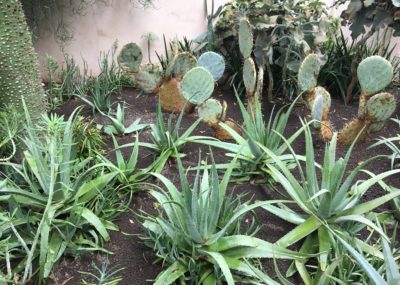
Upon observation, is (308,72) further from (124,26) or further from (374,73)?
(124,26)

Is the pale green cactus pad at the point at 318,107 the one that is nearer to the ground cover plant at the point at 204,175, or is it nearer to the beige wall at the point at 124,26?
the ground cover plant at the point at 204,175

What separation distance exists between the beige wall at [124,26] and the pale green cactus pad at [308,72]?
1450 millimetres

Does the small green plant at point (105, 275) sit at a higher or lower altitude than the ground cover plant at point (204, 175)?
lower

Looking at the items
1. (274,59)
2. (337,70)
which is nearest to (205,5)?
(274,59)

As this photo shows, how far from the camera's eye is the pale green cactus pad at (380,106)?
2.33 m

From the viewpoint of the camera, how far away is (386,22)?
2.87 meters

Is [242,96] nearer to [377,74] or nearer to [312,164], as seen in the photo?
[377,74]

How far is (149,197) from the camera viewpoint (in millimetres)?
2057

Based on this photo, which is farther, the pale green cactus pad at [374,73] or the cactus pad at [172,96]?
the cactus pad at [172,96]

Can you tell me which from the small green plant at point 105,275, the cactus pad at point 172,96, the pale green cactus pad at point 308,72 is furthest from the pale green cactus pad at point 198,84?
the small green plant at point 105,275

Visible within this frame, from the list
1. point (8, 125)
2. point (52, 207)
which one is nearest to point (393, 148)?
point (52, 207)

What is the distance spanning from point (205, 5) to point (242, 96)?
38.9 inches

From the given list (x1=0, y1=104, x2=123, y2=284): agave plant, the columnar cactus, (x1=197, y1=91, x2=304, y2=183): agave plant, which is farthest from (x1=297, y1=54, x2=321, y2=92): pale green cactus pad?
(x1=0, y1=104, x2=123, y2=284): agave plant

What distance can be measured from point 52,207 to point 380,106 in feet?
5.83
